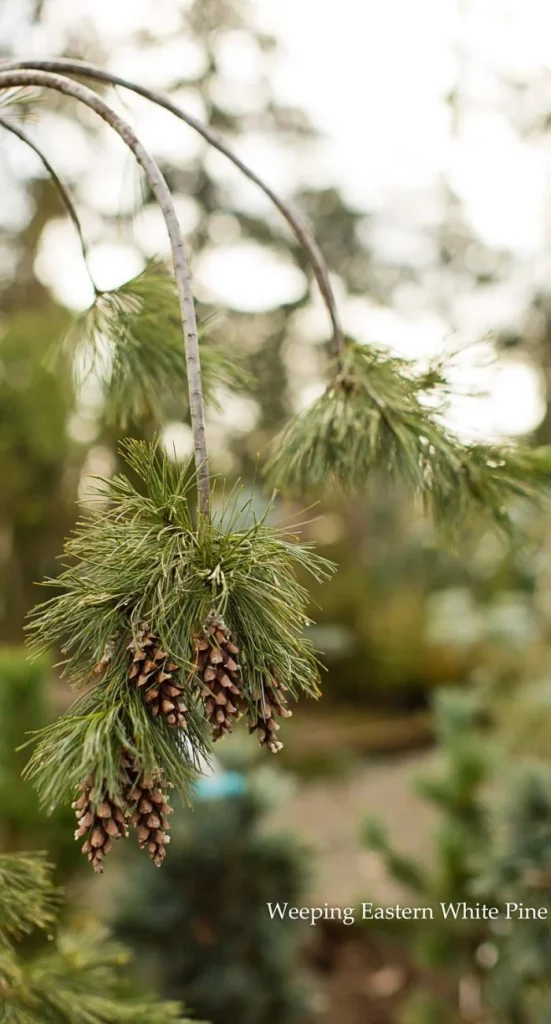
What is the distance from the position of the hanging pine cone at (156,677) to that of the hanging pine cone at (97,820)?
2.6 inches

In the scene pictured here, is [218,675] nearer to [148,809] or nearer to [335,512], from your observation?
[148,809]

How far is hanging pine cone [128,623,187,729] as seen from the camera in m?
0.59

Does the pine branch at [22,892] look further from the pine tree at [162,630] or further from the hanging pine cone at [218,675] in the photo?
the hanging pine cone at [218,675]

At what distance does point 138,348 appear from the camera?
104cm

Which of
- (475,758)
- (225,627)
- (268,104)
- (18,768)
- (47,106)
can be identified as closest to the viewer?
(225,627)

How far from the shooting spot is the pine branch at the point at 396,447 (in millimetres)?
918

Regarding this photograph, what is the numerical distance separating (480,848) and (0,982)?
1.91m

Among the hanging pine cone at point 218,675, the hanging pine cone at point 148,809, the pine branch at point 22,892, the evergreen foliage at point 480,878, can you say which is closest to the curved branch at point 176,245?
the hanging pine cone at point 218,675

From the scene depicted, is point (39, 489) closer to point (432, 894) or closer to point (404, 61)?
point (404, 61)

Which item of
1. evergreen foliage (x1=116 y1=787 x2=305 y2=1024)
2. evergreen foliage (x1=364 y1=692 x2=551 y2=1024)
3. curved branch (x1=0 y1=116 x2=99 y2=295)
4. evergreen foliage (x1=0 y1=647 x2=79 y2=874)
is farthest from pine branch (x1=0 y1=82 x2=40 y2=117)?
evergreen foliage (x1=116 y1=787 x2=305 y2=1024)

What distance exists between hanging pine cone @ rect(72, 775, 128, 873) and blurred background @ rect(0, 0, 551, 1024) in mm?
Answer: 248

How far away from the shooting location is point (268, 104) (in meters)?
5.24

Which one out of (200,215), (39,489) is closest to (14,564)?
(39,489)

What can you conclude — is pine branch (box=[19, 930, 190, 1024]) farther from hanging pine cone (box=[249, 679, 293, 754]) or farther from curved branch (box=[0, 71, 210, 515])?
curved branch (box=[0, 71, 210, 515])
